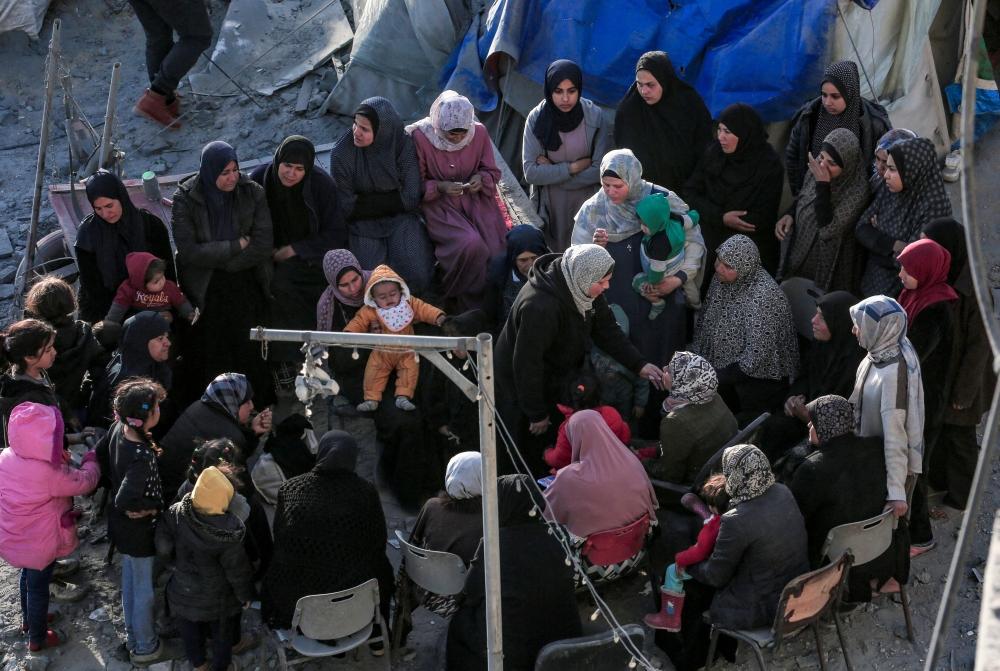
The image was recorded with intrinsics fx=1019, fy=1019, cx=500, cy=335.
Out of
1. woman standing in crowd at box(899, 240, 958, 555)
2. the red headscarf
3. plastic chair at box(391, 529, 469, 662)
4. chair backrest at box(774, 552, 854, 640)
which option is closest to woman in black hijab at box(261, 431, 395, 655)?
plastic chair at box(391, 529, 469, 662)

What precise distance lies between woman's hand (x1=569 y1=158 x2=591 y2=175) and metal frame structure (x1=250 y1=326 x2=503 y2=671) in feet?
10.6

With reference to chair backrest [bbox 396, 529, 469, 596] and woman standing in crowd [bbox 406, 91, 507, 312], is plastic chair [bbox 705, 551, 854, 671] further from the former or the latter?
woman standing in crowd [bbox 406, 91, 507, 312]

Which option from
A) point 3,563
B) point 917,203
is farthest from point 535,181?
point 3,563

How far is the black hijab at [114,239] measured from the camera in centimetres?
562

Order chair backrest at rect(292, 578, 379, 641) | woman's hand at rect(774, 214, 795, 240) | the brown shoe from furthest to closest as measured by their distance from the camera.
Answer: the brown shoe
woman's hand at rect(774, 214, 795, 240)
chair backrest at rect(292, 578, 379, 641)

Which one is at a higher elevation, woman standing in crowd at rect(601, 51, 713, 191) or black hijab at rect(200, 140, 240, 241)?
woman standing in crowd at rect(601, 51, 713, 191)

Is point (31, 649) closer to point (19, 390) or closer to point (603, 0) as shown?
point (19, 390)

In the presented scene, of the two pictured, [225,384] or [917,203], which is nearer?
[225,384]

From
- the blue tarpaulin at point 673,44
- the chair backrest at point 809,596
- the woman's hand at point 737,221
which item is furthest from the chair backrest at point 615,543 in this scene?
the blue tarpaulin at point 673,44

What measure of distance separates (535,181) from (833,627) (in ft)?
10.4

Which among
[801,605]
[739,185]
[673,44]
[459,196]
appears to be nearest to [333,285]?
[459,196]

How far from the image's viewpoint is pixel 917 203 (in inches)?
210

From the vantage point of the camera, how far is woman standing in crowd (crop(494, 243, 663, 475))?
16.2 ft

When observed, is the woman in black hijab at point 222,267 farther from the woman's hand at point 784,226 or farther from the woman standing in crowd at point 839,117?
the woman standing in crowd at point 839,117
